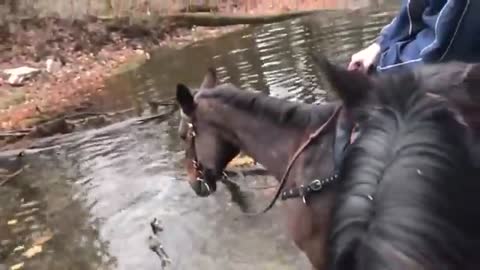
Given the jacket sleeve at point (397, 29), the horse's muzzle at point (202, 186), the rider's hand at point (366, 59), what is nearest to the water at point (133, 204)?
the horse's muzzle at point (202, 186)

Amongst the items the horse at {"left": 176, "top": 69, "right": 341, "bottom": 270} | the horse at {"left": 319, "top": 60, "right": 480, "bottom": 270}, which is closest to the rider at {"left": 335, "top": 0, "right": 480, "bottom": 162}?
the horse at {"left": 176, "top": 69, "right": 341, "bottom": 270}

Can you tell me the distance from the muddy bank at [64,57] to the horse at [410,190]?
Answer: 8.65m

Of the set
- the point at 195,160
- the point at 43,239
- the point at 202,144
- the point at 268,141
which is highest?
the point at 268,141

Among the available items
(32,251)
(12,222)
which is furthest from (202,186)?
(12,222)

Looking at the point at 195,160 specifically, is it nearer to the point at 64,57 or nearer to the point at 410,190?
the point at 410,190

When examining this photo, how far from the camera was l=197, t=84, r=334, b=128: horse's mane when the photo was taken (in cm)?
438

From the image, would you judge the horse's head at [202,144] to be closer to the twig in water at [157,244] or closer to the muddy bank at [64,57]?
the twig in water at [157,244]

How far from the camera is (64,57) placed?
15289mm

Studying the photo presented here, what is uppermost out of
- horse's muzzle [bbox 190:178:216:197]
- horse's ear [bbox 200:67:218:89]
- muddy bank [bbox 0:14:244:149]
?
horse's ear [bbox 200:67:218:89]

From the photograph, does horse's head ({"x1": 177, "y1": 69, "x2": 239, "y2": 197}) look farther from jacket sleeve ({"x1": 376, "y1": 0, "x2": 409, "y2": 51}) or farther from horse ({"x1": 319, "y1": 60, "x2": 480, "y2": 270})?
horse ({"x1": 319, "y1": 60, "x2": 480, "y2": 270})

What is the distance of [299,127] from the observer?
452 centimetres

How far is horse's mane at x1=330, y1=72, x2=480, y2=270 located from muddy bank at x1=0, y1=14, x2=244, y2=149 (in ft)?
28.5

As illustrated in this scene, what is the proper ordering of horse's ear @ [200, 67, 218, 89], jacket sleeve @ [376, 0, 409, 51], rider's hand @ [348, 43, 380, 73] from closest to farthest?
jacket sleeve @ [376, 0, 409, 51], rider's hand @ [348, 43, 380, 73], horse's ear @ [200, 67, 218, 89]

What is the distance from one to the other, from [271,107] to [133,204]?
3.13m
